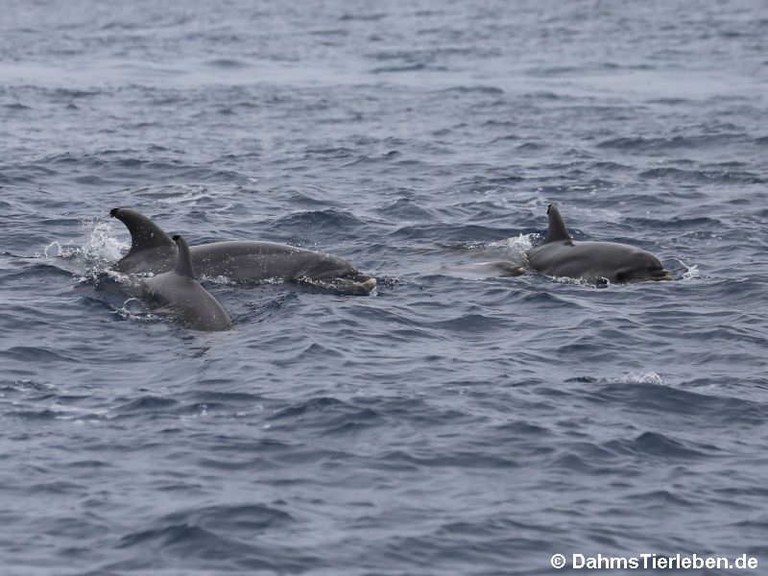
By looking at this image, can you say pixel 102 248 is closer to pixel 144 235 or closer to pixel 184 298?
pixel 144 235

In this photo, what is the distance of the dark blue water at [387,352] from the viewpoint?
1462 cm

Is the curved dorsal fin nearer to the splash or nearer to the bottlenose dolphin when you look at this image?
the bottlenose dolphin

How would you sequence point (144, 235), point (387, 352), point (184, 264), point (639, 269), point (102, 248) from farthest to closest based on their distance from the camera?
1. point (102, 248)
2. point (639, 269)
3. point (144, 235)
4. point (184, 264)
5. point (387, 352)

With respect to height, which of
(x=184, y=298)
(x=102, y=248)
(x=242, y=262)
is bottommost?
(x=102, y=248)

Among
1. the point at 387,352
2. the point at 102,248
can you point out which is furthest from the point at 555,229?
the point at 102,248

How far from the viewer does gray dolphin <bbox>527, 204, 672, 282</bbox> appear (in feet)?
80.7

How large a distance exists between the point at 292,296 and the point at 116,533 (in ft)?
29.4

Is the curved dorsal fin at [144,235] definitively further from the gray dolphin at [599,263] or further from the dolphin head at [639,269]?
the dolphin head at [639,269]

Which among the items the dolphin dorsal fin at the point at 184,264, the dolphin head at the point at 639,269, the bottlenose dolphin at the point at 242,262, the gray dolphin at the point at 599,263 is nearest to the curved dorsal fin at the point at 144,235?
the bottlenose dolphin at the point at 242,262

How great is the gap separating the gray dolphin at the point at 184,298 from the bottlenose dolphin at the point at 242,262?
4.40 ft

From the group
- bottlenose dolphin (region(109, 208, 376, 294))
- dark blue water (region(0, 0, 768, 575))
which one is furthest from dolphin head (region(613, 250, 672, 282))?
bottlenose dolphin (region(109, 208, 376, 294))

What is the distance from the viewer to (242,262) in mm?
23688

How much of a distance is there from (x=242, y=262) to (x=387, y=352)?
429 centimetres

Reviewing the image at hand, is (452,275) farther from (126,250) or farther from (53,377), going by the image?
(53,377)
